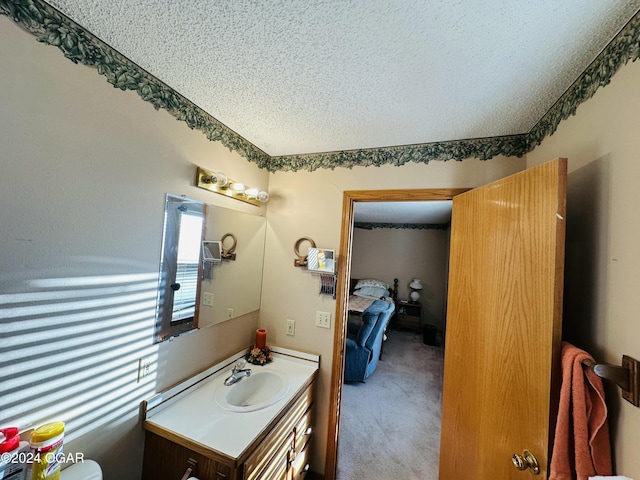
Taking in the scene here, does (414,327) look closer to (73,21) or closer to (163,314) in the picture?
(163,314)

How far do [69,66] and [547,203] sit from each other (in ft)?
5.87

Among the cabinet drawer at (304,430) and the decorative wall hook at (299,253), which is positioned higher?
the decorative wall hook at (299,253)

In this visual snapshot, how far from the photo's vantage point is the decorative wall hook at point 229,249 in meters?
1.58

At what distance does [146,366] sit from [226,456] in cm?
55

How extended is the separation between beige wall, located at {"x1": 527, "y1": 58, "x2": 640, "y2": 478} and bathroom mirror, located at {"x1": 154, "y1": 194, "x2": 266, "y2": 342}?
174 centimetres

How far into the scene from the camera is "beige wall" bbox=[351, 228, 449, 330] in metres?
5.16

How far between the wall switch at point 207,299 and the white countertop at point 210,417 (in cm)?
41

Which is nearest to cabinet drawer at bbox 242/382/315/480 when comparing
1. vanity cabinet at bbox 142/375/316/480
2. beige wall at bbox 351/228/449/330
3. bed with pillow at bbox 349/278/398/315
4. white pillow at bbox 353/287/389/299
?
vanity cabinet at bbox 142/375/316/480

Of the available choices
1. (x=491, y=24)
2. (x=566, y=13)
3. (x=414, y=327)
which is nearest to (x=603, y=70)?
(x=566, y=13)

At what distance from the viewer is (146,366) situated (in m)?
1.12

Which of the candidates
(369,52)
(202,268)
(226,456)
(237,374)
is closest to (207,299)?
(202,268)

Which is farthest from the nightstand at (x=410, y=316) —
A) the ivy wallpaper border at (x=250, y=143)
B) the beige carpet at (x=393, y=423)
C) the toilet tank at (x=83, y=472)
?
the toilet tank at (x=83, y=472)

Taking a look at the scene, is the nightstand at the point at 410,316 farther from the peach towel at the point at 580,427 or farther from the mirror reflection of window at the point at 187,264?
the mirror reflection of window at the point at 187,264

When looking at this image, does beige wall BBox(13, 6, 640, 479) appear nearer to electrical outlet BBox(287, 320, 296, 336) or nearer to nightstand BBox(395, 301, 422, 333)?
electrical outlet BBox(287, 320, 296, 336)
